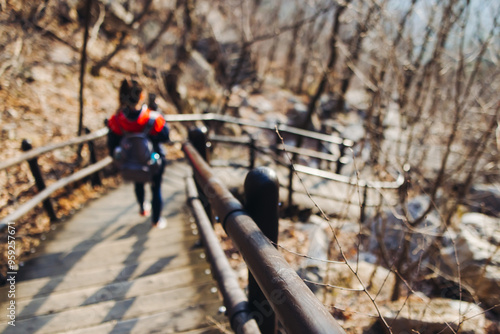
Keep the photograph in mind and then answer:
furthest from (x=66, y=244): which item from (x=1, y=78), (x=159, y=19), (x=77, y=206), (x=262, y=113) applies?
(x=262, y=113)

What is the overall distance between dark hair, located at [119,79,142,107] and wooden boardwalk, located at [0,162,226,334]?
1634 mm

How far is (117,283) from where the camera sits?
2.81 m

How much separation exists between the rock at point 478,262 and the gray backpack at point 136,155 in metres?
3.77

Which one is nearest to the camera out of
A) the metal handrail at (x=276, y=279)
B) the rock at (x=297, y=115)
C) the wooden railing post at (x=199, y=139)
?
the metal handrail at (x=276, y=279)

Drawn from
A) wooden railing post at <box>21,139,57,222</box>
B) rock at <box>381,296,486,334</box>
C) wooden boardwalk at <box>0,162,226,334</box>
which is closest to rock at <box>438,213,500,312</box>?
rock at <box>381,296,486,334</box>

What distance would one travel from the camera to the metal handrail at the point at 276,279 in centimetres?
90

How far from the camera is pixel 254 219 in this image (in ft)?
5.03

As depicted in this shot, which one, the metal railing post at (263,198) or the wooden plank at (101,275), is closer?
the metal railing post at (263,198)

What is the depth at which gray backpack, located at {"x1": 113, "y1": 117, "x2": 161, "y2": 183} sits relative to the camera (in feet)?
10.4

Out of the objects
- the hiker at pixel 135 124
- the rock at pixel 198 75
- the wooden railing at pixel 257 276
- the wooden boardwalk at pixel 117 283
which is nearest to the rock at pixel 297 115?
the rock at pixel 198 75

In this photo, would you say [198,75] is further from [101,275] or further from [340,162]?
[101,275]

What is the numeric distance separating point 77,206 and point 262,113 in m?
16.0

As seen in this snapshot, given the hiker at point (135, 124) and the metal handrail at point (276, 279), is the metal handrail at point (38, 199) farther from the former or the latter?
the metal handrail at point (276, 279)

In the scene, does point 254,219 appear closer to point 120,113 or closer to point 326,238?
point 120,113
